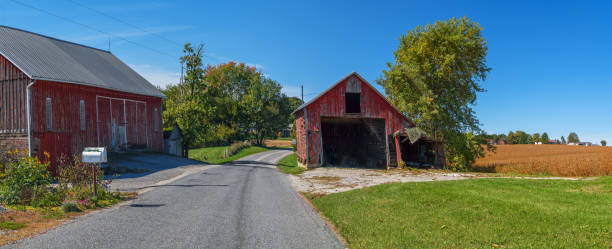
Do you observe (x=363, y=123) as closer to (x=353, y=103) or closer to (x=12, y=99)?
(x=353, y=103)

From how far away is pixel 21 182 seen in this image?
1095 cm

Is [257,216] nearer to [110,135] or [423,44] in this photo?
[110,135]

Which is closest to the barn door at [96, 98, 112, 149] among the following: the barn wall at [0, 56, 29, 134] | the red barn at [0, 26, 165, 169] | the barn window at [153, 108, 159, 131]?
the red barn at [0, 26, 165, 169]

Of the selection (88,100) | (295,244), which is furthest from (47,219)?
(88,100)

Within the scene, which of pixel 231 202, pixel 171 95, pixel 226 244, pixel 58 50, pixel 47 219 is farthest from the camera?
pixel 171 95

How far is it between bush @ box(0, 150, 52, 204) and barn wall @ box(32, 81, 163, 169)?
36.7 ft

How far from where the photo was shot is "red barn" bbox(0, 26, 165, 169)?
21.2 meters

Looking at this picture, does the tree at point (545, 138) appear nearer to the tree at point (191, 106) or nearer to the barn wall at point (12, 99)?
the tree at point (191, 106)

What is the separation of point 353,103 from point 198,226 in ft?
74.9

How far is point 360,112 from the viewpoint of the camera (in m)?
27.8

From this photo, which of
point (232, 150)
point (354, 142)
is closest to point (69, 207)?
point (354, 142)

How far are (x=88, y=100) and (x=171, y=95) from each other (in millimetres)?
32732

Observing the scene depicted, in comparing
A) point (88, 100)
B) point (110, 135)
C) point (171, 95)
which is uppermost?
point (171, 95)

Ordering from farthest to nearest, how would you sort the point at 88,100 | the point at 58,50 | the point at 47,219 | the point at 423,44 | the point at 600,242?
the point at 423,44 < the point at 58,50 < the point at 88,100 < the point at 47,219 < the point at 600,242
